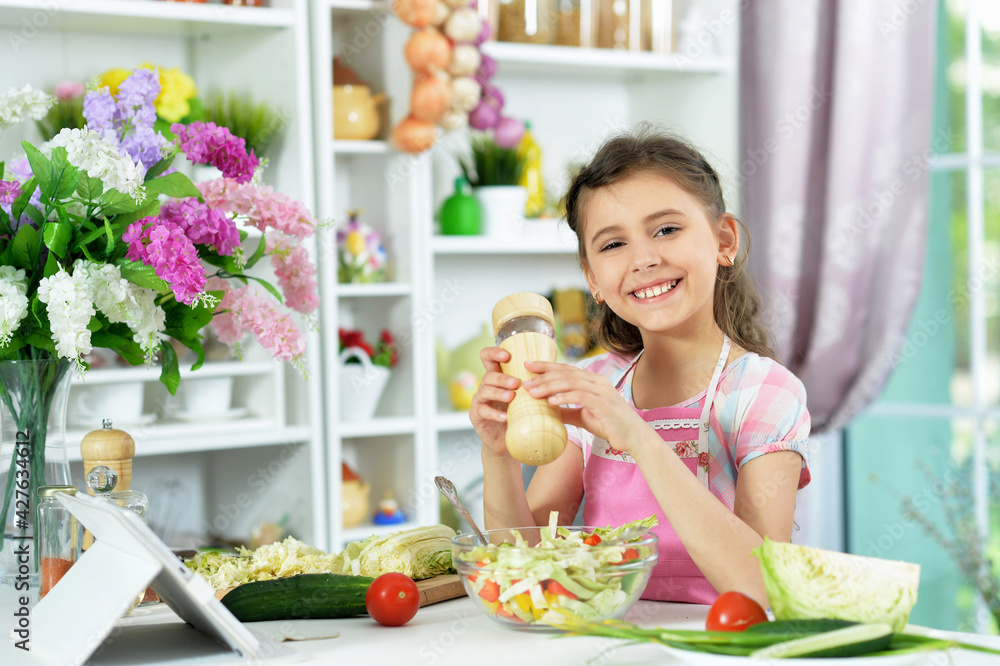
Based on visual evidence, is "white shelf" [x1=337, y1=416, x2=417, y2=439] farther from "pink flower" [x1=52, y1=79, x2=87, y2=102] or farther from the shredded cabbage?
the shredded cabbage

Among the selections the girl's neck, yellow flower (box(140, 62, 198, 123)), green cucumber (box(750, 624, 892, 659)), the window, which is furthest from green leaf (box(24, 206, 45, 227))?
the window

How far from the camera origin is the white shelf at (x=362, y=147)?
2438 mm

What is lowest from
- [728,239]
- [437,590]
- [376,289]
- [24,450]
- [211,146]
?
[437,590]

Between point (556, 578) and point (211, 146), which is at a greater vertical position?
point (211, 146)

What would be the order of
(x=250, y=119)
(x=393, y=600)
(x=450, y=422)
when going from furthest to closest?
(x=450, y=422) → (x=250, y=119) → (x=393, y=600)

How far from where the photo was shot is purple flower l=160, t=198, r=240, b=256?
3.63 ft

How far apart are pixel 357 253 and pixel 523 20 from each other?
2.54 feet

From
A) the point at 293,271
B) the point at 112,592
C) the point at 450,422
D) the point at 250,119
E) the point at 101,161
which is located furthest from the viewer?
the point at 450,422

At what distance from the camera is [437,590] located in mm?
1021

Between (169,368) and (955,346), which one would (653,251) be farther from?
(955,346)

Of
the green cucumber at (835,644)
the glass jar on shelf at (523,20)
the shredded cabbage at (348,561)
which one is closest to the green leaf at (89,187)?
the shredded cabbage at (348,561)

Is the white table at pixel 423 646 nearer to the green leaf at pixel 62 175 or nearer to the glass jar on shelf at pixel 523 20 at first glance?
the green leaf at pixel 62 175

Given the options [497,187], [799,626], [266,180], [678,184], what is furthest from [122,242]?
[497,187]

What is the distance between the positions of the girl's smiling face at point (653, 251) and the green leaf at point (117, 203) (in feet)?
1.74
